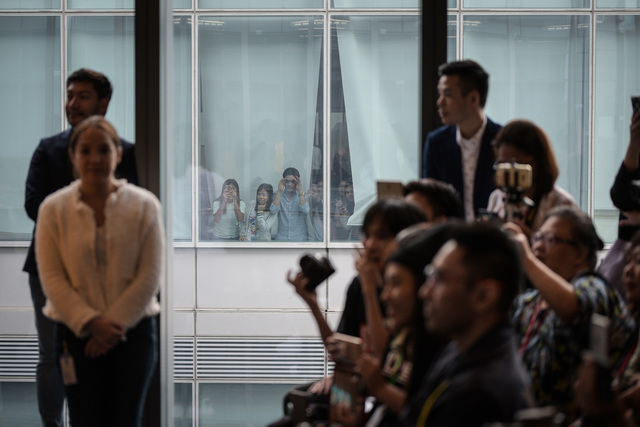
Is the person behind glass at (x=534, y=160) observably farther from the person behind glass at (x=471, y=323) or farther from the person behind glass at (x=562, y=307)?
the person behind glass at (x=471, y=323)

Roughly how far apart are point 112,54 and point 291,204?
1.12 meters

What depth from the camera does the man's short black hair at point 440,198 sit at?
9.86 feet

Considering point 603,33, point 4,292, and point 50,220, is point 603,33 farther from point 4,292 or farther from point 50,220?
point 4,292

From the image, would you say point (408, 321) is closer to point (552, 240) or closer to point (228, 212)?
point (552, 240)

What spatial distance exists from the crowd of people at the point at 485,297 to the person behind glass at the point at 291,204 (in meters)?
0.75

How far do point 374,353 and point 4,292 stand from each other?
7.59ft

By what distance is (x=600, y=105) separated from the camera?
4.01m

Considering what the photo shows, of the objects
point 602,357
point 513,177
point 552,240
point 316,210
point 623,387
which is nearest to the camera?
point 602,357

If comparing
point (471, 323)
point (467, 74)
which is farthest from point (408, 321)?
point (467, 74)

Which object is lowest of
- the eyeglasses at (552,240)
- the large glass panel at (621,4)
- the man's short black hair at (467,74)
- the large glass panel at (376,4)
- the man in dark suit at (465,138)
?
the eyeglasses at (552,240)

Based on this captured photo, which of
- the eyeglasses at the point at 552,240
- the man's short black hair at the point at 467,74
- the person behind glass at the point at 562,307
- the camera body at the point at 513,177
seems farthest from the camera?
the man's short black hair at the point at 467,74

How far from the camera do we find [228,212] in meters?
4.20

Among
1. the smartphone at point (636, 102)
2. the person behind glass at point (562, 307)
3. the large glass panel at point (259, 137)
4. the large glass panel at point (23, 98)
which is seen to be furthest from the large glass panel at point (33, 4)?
the smartphone at point (636, 102)

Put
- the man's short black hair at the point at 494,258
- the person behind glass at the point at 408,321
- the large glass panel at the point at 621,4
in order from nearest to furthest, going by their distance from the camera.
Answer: the man's short black hair at the point at 494,258
the person behind glass at the point at 408,321
the large glass panel at the point at 621,4
